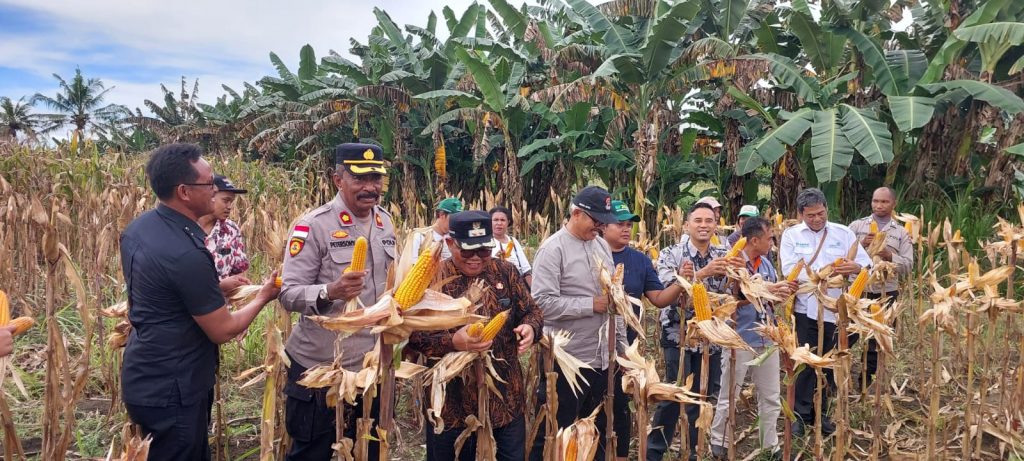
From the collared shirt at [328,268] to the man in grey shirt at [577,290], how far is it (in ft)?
2.63

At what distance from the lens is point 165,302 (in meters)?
2.24

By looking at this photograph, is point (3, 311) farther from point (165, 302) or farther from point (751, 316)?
point (751, 316)

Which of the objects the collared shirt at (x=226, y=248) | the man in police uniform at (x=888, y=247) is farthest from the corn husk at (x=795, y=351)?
the collared shirt at (x=226, y=248)

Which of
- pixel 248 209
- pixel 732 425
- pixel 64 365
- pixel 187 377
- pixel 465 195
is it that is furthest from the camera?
pixel 465 195

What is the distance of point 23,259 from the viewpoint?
6.10 meters

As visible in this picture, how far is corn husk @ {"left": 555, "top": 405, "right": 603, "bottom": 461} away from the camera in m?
1.99

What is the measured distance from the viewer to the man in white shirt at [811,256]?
4250mm

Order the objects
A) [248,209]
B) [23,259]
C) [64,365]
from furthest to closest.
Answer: [248,209] < [23,259] < [64,365]

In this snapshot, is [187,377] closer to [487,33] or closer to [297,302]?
[297,302]

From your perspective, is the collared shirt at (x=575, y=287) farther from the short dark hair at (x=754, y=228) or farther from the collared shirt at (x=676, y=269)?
the short dark hair at (x=754, y=228)

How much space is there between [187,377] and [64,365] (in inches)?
27.9

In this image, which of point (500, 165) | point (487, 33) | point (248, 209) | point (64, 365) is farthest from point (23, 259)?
point (487, 33)

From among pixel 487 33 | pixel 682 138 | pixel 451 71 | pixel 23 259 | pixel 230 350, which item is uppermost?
pixel 487 33

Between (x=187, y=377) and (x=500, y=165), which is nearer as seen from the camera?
(x=187, y=377)
